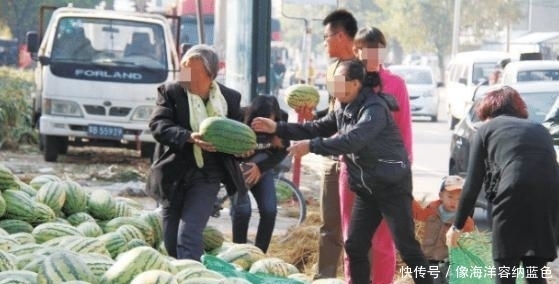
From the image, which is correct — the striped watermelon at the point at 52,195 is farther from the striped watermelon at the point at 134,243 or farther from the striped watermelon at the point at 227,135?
the striped watermelon at the point at 227,135

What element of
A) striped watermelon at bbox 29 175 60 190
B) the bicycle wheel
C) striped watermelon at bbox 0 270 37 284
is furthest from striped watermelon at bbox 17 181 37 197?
the bicycle wheel

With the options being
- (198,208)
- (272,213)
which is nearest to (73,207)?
(198,208)

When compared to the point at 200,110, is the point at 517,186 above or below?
below

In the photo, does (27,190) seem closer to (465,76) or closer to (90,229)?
(90,229)

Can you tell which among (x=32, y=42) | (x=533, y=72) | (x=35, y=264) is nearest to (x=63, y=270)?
(x=35, y=264)

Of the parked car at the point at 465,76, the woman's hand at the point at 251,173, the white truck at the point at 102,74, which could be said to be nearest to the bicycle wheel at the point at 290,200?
the woman's hand at the point at 251,173

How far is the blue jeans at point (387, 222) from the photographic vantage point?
7.55m

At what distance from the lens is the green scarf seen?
7676 mm

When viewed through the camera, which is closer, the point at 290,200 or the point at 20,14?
the point at 290,200

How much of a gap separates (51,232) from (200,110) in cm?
121

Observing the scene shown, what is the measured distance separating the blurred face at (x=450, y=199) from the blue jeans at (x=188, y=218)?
5.16 ft

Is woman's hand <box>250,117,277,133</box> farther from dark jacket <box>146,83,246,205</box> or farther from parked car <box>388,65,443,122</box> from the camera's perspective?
parked car <box>388,65,443,122</box>

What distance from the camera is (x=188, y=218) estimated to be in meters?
7.64

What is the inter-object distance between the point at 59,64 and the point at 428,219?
977 cm
